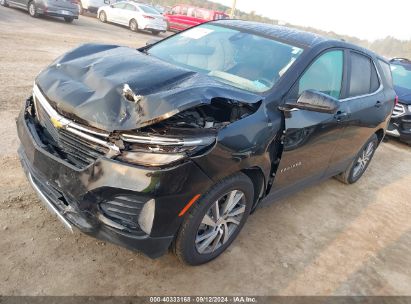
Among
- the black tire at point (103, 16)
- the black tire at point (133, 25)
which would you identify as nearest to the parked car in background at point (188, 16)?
the black tire at point (133, 25)

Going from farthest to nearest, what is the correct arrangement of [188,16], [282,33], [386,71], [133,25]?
[188,16] → [133,25] → [386,71] → [282,33]

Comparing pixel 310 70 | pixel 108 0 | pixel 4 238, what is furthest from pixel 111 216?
pixel 108 0

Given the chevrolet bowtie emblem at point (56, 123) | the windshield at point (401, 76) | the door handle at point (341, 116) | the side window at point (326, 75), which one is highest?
the side window at point (326, 75)

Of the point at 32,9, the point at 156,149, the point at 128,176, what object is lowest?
the point at 32,9

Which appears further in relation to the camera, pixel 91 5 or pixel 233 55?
pixel 91 5

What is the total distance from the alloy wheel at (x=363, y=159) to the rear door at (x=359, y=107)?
1.17 feet

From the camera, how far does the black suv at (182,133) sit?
94.7 inches

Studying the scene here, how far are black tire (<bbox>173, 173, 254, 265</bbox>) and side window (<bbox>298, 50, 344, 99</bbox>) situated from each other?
103 centimetres

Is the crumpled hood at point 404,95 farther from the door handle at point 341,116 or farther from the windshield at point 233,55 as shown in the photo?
the windshield at point 233,55

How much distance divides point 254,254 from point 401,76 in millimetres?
8056

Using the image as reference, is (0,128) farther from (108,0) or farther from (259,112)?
(108,0)

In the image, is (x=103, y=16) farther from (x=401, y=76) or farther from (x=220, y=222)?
(x=220, y=222)

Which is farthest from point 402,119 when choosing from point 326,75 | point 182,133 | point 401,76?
point 182,133

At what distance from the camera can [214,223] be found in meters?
2.90
